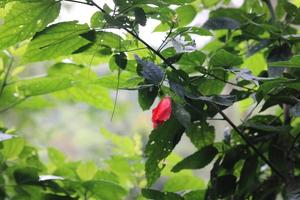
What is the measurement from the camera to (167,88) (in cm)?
62

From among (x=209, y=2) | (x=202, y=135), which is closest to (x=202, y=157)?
(x=202, y=135)

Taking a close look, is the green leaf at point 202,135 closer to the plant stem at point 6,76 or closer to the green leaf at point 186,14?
the green leaf at point 186,14

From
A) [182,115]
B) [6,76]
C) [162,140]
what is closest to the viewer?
[182,115]

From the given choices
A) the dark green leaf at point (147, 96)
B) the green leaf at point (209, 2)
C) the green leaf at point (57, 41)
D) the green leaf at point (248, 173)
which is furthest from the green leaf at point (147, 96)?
the green leaf at point (209, 2)

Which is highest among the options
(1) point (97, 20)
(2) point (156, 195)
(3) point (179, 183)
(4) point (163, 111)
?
(1) point (97, 20)

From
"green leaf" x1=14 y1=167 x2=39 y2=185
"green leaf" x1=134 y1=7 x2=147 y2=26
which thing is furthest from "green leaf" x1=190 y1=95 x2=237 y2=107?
"green leaf" x1=14 y1=167 x2=39 y2=185

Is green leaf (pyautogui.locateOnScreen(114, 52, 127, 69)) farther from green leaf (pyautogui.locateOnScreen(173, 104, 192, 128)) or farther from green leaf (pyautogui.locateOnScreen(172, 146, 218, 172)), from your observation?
green leaf (pyautogui.locateOnScreen(172, 146, 218, 172))

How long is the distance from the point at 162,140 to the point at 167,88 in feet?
0.28

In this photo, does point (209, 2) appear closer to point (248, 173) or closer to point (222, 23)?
point (222, 23)

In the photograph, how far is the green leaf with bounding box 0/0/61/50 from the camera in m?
0.61

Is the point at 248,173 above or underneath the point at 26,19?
underneath

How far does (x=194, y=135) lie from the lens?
749 mm

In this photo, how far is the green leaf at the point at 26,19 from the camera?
1.99 feet

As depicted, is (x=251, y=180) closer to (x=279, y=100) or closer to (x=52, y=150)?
(x=279, y=100)
